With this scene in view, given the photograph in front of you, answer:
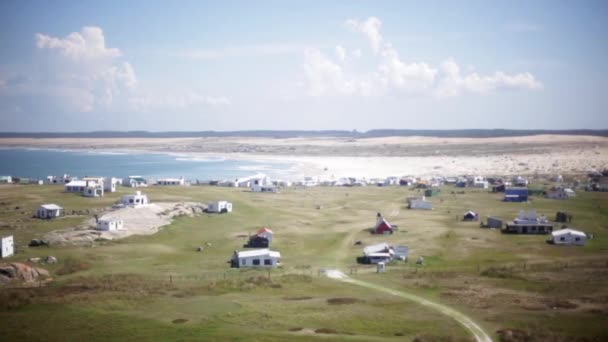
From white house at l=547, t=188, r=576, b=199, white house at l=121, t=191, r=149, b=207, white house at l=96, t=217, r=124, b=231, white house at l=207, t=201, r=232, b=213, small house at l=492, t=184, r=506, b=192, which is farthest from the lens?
small house at l=492, t=184, r=506, b=192

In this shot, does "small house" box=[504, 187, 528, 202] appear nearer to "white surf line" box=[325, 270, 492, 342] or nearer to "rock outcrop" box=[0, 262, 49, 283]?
"white surf line" box=[325, 270, 492, 342]

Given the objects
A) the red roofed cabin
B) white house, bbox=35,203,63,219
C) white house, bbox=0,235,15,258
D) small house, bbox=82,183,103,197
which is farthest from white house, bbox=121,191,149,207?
the red roofed cabin

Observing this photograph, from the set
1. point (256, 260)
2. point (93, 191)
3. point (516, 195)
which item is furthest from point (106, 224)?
point (516, 195)

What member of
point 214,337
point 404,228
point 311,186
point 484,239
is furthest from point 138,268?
point 311,186

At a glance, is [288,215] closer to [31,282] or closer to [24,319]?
[31,282]

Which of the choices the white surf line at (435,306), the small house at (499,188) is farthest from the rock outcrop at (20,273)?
the small house at (499,188)

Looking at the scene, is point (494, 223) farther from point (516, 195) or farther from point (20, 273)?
point (20, 273)

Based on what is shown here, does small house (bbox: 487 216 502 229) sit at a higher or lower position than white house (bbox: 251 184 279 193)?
lower
